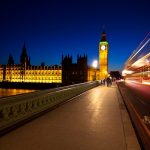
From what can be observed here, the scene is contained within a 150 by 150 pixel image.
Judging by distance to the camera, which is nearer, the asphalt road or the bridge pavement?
the bridge pavement

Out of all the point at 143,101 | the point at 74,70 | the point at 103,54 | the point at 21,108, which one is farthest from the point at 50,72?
the point at 21,108

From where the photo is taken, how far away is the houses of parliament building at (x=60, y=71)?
10469 centimetres

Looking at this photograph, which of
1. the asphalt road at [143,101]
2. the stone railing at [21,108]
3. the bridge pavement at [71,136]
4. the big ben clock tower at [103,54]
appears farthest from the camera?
the big ben clock tower at [103,54]

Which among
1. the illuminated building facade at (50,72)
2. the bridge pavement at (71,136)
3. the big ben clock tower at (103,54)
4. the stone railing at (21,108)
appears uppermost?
the big ben clock tower at (103,54)

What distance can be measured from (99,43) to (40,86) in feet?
98.3

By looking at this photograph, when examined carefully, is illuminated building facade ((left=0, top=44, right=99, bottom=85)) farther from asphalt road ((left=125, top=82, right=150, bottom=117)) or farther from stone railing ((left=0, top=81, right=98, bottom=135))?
stone railing ((left=0, top=81, right=98, bottom=135))

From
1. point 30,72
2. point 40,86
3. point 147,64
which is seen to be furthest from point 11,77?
point 147,64

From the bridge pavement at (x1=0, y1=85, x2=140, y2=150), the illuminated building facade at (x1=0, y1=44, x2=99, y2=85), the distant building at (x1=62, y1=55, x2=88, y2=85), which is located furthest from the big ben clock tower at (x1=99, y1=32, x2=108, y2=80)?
the bridge pavement at (x1=0, y1=85, x2=140, y2=150)

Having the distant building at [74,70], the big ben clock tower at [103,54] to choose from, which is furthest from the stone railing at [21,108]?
the big ben clock tower at [103,54]

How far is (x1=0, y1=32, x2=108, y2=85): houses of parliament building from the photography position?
105 m

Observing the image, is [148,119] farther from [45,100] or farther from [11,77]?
[11,77]

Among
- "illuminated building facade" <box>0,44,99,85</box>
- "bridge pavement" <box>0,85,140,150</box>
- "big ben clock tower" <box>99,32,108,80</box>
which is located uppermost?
"big ben clock tower" <box>99,32,108,80</box>

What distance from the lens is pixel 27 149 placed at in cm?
546

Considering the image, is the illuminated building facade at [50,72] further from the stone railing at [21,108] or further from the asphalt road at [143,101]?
the stone railing at [21,108]
